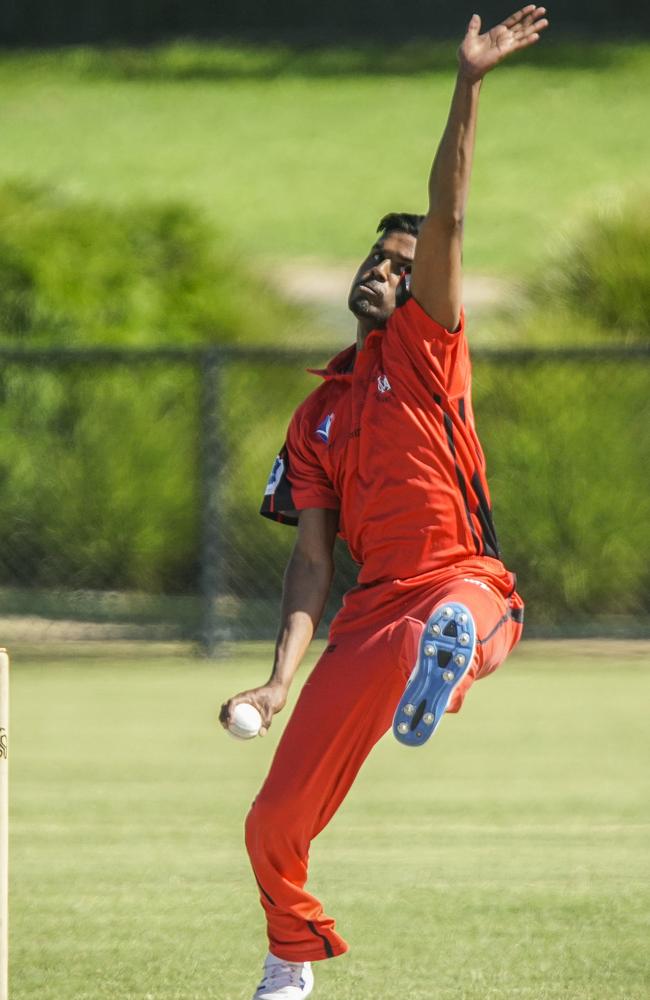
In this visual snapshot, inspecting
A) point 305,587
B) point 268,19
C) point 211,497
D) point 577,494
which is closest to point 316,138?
point 268,19

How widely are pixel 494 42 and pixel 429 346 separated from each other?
2.69 ft

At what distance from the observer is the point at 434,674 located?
5473mm

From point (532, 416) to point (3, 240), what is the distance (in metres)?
4.29

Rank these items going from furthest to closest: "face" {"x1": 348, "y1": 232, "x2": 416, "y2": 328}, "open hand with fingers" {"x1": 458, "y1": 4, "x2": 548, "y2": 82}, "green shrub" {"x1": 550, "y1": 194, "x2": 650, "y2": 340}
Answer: "green shrub" {"x1": 550, "y1": 194, "x2": 650, "y2": 340}
"face" {"x1": 348, "y1": 232, "x2": 416, "y2": 328}
"open hand with fingers" {"x1": 458, "y1": 4, "x2": 548, "y2": 82}

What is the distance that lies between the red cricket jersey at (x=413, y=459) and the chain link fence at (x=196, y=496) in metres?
8.67

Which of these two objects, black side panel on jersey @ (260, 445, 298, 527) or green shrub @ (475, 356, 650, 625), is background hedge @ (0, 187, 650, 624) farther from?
black side panel on jersey @ (260, 445, 298, 527)

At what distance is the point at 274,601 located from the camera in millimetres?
15219

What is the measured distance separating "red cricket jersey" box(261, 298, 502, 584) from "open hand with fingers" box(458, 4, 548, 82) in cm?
67

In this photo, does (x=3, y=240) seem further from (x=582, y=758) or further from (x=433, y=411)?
(x=433, y=411)

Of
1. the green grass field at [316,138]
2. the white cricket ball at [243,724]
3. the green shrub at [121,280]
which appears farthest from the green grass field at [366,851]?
the green grass field at [316,138]

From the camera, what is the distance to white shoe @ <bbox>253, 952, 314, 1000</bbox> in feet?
18.9

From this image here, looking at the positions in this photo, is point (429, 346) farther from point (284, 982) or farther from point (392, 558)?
point (284, 982)

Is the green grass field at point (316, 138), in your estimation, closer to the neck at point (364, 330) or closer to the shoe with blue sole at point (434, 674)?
the neck at point (364, 330)

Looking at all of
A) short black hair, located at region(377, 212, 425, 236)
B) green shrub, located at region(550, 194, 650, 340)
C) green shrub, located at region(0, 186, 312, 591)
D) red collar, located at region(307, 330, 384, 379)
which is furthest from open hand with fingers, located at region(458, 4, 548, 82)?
green shrub, located at region(550, 194, 650, 340)
